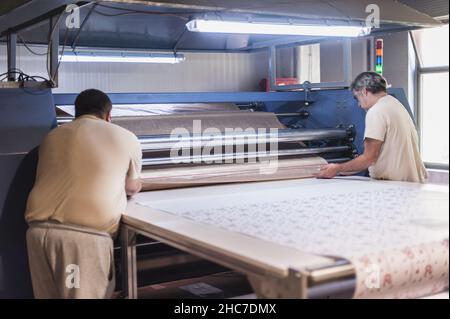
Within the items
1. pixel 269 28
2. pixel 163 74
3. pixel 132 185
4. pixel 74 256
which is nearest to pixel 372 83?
pixel 269 28

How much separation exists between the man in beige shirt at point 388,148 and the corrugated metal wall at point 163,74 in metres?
4.08

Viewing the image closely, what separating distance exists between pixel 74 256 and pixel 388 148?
208cm

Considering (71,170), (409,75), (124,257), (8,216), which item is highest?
(409,75)

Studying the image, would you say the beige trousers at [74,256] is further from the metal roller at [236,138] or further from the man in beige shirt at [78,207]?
the metal roller at [236,138]

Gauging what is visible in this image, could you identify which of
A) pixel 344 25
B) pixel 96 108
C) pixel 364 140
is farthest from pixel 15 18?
pixel 364 140

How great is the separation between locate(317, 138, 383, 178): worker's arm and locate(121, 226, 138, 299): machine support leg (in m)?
1.48

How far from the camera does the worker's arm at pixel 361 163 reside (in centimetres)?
380

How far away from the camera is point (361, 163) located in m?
3.82

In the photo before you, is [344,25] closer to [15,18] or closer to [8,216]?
[15,18]

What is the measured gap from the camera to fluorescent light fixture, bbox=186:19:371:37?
11.0ft

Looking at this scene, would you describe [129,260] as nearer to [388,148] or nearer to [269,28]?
[269,28]

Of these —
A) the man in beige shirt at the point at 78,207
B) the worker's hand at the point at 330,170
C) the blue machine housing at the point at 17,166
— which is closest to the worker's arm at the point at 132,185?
the man in beige shirt at the point at 78,207

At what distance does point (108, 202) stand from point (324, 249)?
1225 millimetres

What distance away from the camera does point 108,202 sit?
2822 mm
